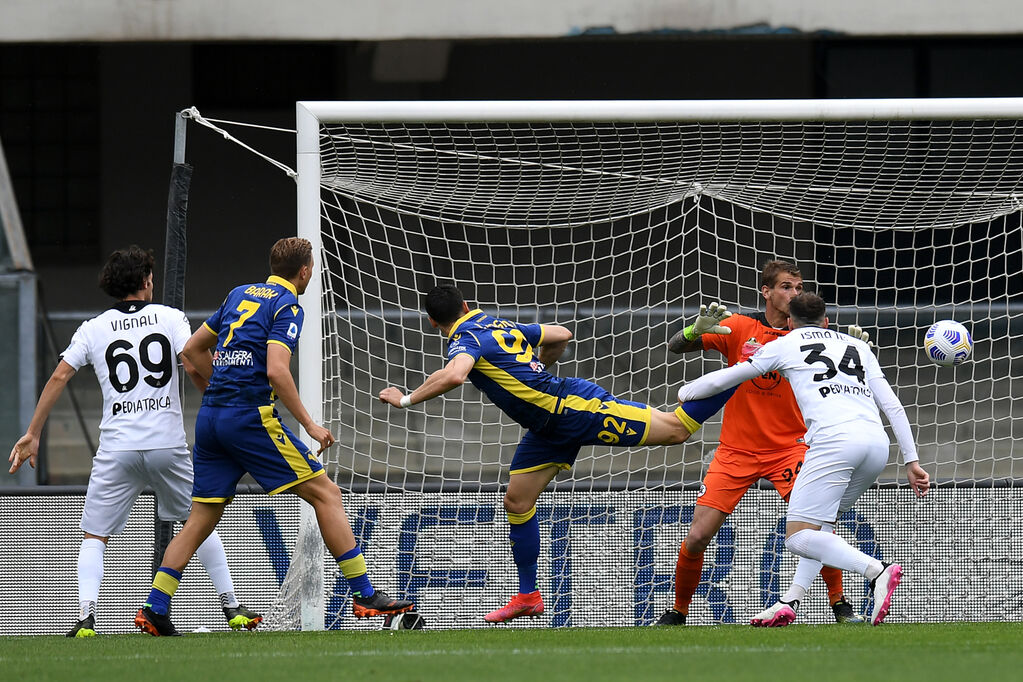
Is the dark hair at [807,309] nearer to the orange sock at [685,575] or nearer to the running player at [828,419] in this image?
the running player at [828,419]

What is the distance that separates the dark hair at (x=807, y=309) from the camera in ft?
20.0

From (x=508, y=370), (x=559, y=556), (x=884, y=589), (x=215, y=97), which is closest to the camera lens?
(x=884, y=589)

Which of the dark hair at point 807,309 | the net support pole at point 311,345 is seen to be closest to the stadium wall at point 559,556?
the net support pole at point 311,345

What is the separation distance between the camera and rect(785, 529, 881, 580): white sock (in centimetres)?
577

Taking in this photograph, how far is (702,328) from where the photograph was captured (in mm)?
6312

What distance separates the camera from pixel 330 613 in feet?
23.8

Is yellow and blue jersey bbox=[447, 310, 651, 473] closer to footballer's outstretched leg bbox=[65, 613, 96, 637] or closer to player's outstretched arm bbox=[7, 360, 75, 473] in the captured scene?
player's outstretched arm bbox=[7, 360, 75, 473]

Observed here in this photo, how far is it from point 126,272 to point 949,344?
4.14m

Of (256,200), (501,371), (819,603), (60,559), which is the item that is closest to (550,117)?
(501,371)

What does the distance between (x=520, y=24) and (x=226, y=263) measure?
4896mm

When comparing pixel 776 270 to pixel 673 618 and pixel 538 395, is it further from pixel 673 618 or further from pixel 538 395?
pixel 673 618

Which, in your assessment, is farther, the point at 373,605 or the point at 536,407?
the point at 536,407

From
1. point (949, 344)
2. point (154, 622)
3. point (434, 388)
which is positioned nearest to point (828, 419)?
point (949, 344)

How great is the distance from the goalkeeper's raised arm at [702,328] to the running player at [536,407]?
369mm
